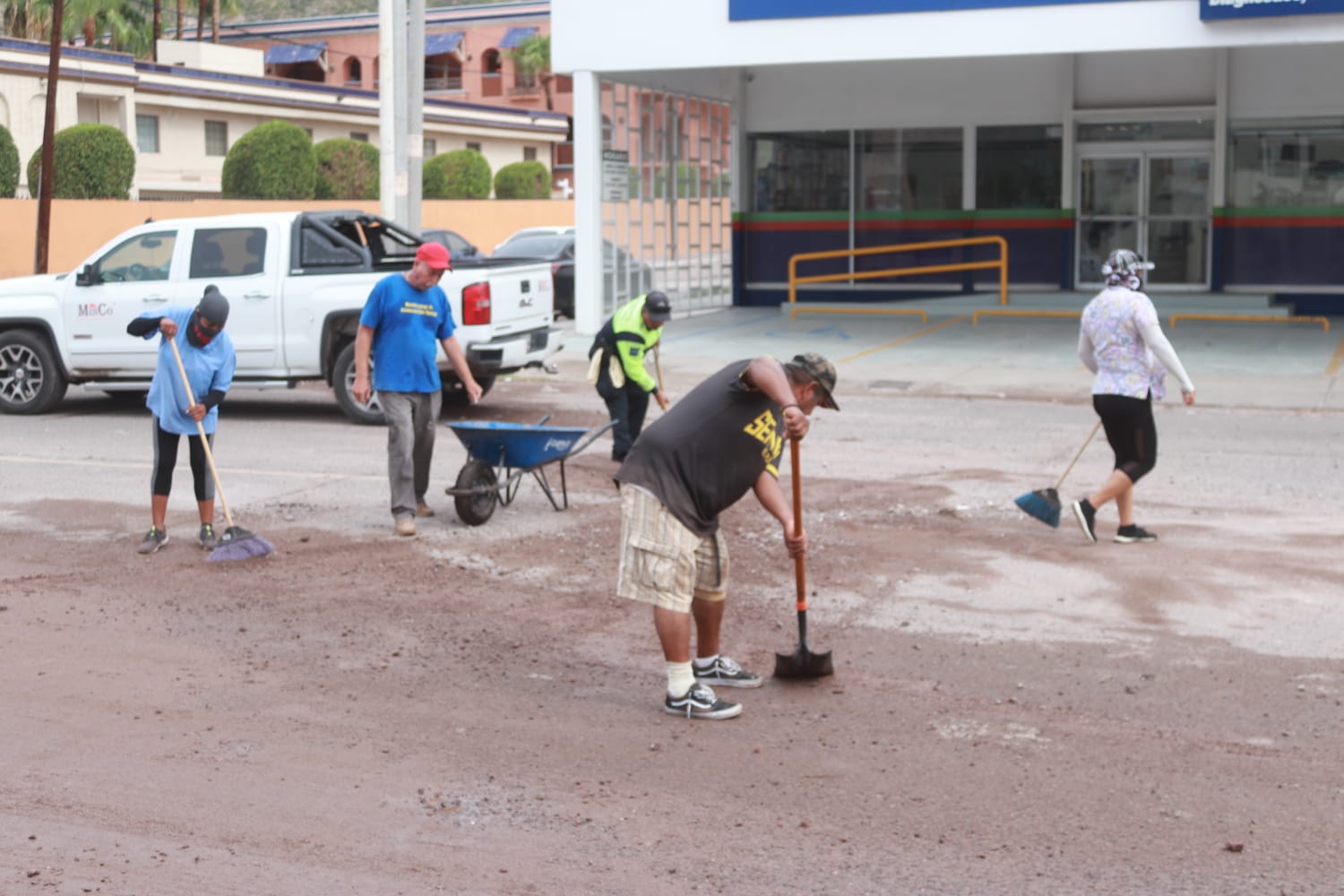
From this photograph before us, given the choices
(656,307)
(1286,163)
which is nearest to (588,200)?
(1286,163)

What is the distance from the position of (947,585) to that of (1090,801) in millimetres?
3287

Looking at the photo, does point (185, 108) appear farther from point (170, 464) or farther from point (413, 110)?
point (170, 464)

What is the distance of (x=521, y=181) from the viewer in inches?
2090

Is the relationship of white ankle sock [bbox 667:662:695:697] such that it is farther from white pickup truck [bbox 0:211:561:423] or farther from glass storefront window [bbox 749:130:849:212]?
glass storefront window [bbox 749:130:849:212]

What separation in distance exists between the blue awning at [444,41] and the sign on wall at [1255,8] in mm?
57497

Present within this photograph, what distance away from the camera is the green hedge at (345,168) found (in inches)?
1580

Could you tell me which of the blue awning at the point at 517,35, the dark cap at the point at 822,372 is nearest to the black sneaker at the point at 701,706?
the dark cap at the point at 822,372

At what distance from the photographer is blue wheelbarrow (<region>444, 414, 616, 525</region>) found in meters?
10.0

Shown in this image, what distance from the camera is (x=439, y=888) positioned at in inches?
191

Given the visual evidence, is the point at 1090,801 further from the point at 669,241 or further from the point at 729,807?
the point at 669,241

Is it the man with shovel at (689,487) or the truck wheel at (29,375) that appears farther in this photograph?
the truck wheel at (29,375)

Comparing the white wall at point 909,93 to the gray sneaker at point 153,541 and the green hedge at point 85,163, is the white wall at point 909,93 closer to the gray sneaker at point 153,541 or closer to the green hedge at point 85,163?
the green hedge at point 85,163

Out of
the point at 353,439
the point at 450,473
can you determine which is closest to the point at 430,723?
the point at 450,473

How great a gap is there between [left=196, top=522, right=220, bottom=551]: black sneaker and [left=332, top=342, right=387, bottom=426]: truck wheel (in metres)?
4.84
